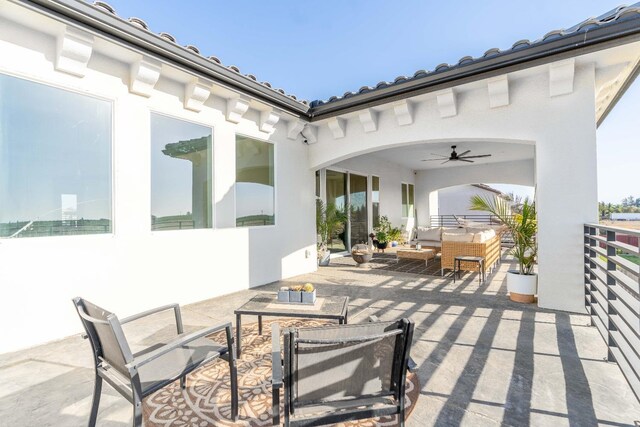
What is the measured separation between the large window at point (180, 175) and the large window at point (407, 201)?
373 inches

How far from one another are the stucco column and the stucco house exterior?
2 centimetres

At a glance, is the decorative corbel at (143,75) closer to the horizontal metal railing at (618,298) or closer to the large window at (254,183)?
the large window at (254,183)

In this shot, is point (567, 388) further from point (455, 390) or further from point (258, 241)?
point (258, 241)

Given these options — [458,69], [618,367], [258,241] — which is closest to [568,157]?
[458,69]

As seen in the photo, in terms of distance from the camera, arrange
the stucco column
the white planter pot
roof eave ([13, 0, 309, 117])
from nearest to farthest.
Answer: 1. roof eave ([13, 0, 309, 117])
2. the stucco column
3. the white planter pot

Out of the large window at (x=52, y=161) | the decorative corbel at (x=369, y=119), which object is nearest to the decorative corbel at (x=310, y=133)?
the decorative corbel at (x=369, y=119)

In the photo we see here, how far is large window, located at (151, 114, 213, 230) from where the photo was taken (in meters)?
4.12

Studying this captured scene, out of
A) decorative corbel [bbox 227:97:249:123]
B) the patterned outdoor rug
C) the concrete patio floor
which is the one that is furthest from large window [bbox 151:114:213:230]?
the patterned outdoor rug

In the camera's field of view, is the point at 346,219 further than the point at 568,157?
Yes

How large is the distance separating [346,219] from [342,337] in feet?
24.2

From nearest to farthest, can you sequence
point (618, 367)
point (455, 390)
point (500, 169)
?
point (455, 390) → point (618, 367) → point (500, 169)

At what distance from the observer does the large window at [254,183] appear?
5230 millimetres

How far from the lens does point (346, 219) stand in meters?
8.73

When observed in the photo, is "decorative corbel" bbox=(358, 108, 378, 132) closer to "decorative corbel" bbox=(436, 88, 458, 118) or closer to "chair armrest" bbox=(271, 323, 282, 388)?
"decorative corbel" bbox=(436, 88, 458, 118)
